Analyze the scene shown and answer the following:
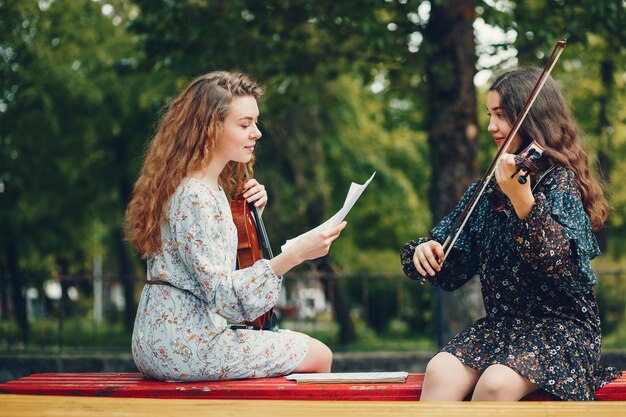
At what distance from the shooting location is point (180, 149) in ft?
13.0

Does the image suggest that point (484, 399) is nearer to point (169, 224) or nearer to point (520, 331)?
point (520, 331)

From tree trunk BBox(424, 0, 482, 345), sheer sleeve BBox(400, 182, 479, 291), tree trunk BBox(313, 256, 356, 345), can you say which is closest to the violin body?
sheer sleeve BBox(400, 182, 479, 291)

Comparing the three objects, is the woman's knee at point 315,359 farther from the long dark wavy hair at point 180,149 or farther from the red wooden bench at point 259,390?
the long dark wavy hair at point 180,149

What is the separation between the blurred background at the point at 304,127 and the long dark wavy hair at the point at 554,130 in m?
0.46

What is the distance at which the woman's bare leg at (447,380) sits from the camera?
350 cm

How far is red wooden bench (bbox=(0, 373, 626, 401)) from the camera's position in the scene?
11.6ft

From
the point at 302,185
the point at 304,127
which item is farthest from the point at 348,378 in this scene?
the point at 304,127

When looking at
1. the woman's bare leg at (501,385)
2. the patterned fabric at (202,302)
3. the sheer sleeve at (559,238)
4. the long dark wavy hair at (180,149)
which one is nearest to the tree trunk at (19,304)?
the long dark wavy hair at (180,149)

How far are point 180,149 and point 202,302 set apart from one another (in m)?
0.68

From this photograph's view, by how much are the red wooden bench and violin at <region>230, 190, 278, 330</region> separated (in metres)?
0.30

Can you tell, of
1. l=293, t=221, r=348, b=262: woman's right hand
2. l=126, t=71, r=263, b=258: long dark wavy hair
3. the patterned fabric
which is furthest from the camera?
l=126, t=71, r=263, b=258: long dark wavy hair

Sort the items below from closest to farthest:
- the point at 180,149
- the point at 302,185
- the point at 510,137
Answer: the point at 510,137, the point at 180,149, the point at 302,185

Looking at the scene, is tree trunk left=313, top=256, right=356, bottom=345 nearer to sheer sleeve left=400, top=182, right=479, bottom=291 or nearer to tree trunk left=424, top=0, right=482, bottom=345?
tree trunk left=424, top=0, right=482, bottom=345

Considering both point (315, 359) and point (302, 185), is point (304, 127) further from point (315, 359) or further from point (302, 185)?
point (315, 359)
